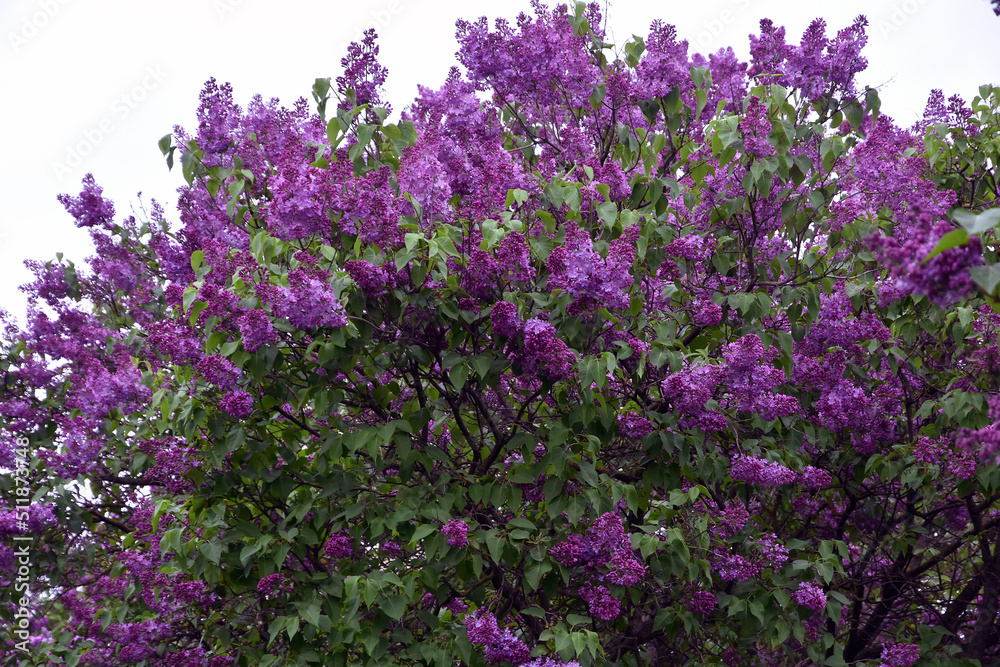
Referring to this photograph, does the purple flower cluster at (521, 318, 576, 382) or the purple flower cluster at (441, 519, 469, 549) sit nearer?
the purple flower cluster at (521, 318, 576, 382)

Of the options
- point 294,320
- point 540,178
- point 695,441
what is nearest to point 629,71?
point 540,178

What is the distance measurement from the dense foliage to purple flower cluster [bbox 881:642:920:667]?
0.08ft

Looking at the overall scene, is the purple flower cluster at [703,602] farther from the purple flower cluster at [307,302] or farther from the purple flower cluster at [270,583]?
the purple flower cluster at [307,302]

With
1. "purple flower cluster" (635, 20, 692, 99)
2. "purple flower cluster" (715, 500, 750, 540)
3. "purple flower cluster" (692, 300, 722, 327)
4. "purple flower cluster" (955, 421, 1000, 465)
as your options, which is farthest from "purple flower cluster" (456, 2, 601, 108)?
"purple flower cluster" (955, 421, 1000, 465)

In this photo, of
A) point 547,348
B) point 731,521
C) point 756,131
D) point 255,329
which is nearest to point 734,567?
point 731,521

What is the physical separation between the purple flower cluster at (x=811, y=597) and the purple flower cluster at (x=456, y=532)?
152 centimetres

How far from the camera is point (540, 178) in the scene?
3.75m

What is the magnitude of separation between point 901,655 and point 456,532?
91.2 inches

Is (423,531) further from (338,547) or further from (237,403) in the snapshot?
(237,403)

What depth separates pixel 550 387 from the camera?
11.1ft

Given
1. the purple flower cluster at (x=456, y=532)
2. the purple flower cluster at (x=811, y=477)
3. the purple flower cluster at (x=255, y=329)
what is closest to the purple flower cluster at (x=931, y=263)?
the purple flower cluster at (x=456, y=532)

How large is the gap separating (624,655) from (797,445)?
4.27ft

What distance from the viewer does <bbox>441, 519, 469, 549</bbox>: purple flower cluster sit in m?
3.19

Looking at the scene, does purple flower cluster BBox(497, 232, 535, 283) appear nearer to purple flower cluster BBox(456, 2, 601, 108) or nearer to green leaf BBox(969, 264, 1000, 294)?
purple flower cluster BBox(456, 2, 601, 108)
